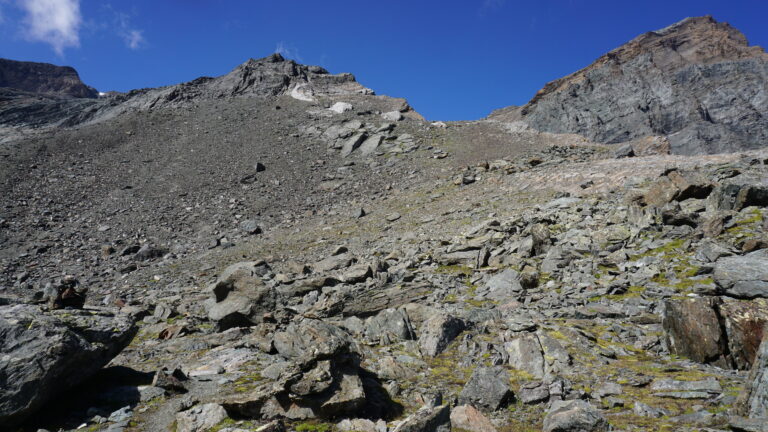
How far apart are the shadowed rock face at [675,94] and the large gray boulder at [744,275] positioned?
89216mm

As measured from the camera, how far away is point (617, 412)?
21.2ft

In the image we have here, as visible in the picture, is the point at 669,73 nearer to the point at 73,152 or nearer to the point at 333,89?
the point at 333,89

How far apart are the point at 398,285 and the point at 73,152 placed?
46.2 metres

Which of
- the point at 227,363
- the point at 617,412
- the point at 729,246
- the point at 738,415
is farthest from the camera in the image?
the point at 729,246

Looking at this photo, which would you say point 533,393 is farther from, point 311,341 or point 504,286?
point 504,286

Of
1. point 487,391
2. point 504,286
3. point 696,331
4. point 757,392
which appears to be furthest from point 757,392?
point 504,286

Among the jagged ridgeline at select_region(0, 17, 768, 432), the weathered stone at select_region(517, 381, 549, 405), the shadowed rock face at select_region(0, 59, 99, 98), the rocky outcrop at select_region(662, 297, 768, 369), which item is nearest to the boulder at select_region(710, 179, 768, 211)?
the jagged ridgeline at select_region(0, 17, 768, 432)

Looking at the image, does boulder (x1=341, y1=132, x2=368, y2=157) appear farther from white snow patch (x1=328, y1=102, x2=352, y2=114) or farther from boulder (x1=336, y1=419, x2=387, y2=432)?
boulder (x1=336, y1=419, x2=387, y2=432)

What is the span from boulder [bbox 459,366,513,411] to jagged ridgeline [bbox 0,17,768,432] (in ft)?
0.10

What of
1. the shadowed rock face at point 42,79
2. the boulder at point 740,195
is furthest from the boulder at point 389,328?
the shadowed rock face at point 42,79

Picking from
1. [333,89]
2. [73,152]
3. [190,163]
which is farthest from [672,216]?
[333,89]

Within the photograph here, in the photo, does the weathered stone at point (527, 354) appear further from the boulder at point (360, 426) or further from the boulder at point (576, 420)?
the boulder at point (360, 426)

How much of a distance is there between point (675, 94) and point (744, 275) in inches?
4050

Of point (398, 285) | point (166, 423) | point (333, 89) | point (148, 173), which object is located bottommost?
point (166, 423)
